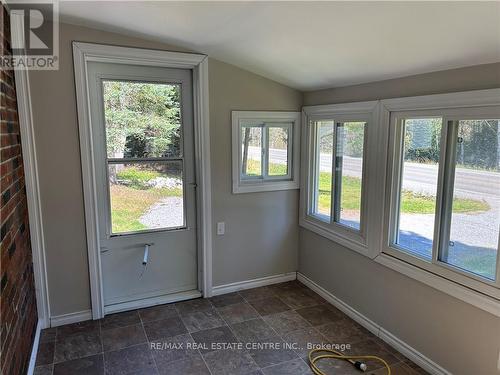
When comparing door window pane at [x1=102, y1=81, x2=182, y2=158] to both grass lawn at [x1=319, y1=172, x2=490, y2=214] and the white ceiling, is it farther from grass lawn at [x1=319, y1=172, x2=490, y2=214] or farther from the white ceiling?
grass lawn at [x1=319, y1=172, x2=490, y2=214]

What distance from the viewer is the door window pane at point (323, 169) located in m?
3.25

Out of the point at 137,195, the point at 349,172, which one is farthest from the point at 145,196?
the point at 349,172

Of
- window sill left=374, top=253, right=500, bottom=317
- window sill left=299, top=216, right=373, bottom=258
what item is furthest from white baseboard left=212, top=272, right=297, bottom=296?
window sill left=374, top=253, right=500, bottom=317

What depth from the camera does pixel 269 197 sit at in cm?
350

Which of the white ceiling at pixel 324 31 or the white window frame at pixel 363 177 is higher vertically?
the white ceiling at pixel 324 31

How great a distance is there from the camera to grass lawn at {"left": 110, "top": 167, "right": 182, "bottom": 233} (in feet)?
9.94

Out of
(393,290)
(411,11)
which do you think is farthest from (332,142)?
(411,11)

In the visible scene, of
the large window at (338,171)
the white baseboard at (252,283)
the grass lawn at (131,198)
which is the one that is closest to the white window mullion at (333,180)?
the large window at (338,171)

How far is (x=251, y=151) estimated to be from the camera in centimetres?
338

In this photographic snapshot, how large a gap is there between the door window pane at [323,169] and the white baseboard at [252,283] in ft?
2.43

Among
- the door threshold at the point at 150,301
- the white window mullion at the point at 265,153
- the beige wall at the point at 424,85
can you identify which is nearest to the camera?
the beige wall at the point at 424,85

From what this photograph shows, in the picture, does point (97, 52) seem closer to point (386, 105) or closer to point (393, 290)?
point (386, 105)

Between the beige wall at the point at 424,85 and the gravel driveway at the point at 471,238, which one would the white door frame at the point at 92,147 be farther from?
the gravel driveway at the point at 471,238

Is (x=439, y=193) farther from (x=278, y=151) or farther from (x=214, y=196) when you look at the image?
(x=214, y=196)
